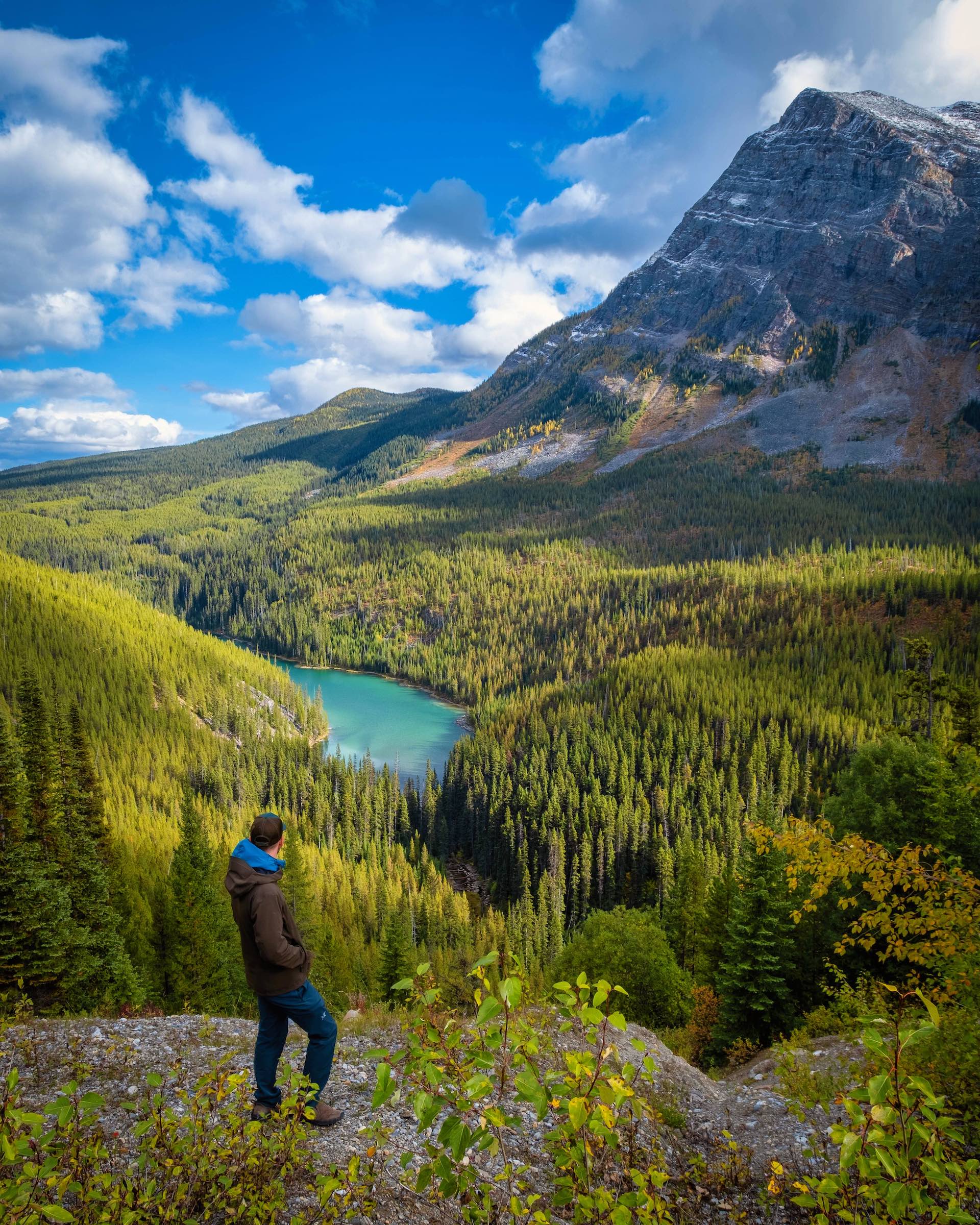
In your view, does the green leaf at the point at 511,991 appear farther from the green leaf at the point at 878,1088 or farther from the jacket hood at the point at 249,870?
the jacket hood at the point at 249,870

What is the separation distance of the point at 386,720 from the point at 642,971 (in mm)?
111849

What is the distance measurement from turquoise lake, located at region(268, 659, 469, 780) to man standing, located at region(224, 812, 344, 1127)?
9819 centimetres

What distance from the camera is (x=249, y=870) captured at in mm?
6676

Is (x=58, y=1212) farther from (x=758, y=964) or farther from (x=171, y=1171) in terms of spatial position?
(x=758, y=964)

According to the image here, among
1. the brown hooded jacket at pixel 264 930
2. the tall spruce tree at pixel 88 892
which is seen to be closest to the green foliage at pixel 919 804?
the brown hooded jacket at pixel 264 930

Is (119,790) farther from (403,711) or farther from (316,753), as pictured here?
(403,711)

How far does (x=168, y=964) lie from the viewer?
2780 cm

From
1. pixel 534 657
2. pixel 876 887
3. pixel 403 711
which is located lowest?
pixel 403 711

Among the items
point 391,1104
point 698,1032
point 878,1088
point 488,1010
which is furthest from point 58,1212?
point 698,1032

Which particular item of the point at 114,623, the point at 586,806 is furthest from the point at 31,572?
the point at 586,806

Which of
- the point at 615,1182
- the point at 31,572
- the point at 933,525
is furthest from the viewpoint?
the point at 933,525

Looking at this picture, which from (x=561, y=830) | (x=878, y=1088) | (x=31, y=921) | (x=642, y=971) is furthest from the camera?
(x=561, y=830)

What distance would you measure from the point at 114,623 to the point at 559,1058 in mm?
129512

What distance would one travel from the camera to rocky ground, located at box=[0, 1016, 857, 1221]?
6.76 metres
